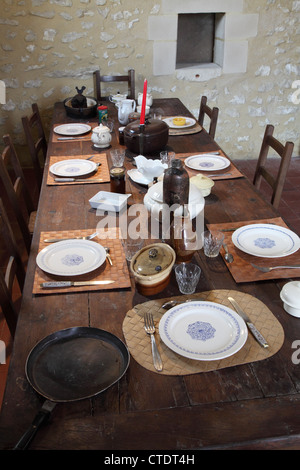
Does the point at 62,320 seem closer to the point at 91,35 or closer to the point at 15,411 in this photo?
the point at 15,411

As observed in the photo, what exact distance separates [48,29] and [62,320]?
10.0ft

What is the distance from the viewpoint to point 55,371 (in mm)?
1088

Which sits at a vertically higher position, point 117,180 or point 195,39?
point 195,39

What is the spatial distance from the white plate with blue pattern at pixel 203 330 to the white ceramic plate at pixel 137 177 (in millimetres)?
903

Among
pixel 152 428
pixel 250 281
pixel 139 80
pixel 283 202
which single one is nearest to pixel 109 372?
pixel 152 428

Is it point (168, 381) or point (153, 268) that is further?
point (153, 268)

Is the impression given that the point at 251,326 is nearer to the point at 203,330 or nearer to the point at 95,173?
the point at 203,330

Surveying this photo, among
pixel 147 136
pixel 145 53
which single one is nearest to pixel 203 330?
pixel 147 136

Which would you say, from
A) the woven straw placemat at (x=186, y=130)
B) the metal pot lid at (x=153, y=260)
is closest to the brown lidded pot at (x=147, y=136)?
the woven straw placemat at (x=186, y=130)

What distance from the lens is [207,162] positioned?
2.26 m

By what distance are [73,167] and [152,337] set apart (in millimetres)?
1293

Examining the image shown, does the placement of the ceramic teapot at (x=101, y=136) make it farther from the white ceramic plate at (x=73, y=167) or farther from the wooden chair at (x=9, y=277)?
the wooden chair at (x=9, y=277)

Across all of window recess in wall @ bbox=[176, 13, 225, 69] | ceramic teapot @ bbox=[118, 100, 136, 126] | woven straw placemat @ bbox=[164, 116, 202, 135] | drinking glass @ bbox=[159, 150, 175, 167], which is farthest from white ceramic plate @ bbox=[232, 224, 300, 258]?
window recess in wall @ bbox=[176, 13, 225, 69]

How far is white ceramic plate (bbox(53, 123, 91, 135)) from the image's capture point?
8.82 ft
